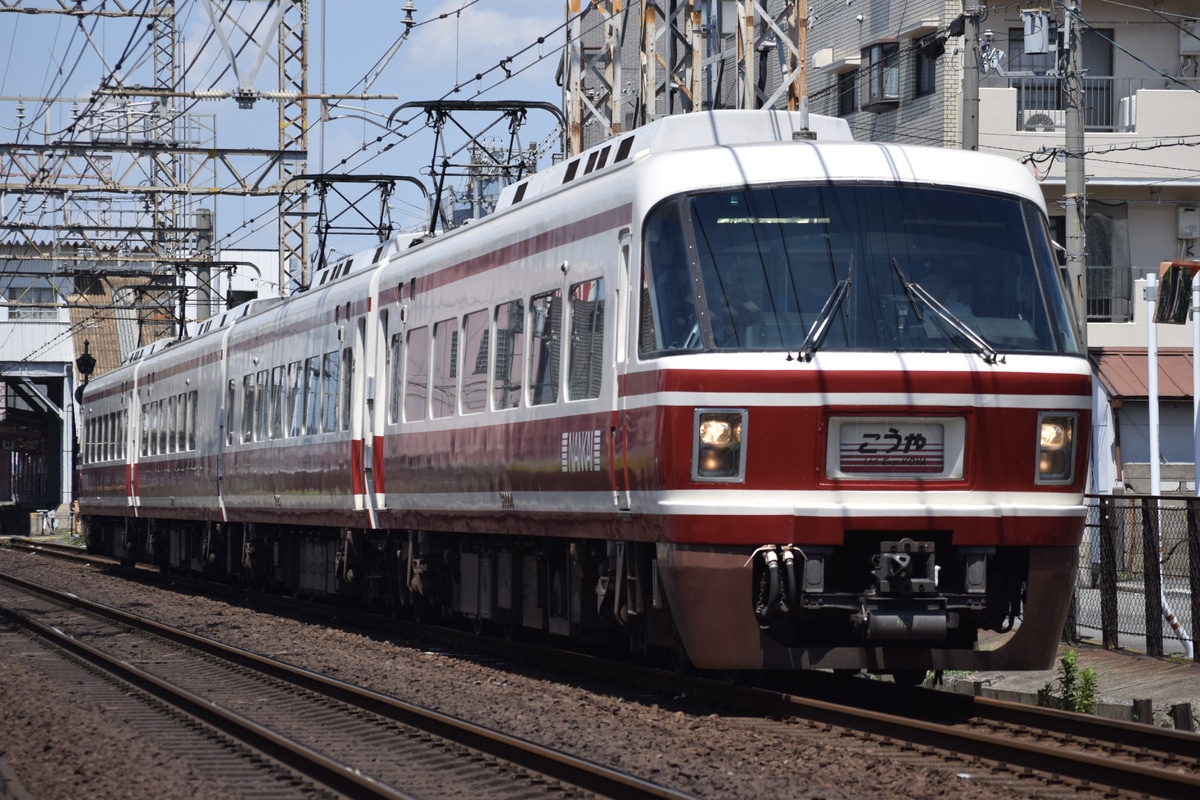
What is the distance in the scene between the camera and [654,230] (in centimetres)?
1042

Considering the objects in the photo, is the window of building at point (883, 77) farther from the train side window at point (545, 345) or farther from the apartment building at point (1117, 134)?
the train side window at point (545, 345)

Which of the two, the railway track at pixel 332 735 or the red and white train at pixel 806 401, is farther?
the red and white train at pixel 806 401

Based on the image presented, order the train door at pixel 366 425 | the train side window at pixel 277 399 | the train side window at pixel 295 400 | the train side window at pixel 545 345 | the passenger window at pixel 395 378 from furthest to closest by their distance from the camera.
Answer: the train side window at pixel 277 399 → the train side window at pixel 295 400 → the train door at pixel 366 425 → the passenger window at pixel 395 378 → the train side window at pixel 545 345

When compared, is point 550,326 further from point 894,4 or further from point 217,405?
point 894,4

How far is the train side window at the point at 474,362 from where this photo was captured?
44.9 feet

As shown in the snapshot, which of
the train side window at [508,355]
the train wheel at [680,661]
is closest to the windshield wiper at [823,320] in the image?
the train wheel at [680,661]

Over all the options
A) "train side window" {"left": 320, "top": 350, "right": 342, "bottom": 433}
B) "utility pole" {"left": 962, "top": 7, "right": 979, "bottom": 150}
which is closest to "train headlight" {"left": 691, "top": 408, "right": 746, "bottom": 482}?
"utility pole" {"left": 962, "top": 7, "right": 979, "bottom": 150}

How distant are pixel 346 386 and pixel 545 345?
5954 millimetres

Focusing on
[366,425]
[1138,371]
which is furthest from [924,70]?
[366,425]

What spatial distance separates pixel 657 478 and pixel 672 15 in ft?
40.4

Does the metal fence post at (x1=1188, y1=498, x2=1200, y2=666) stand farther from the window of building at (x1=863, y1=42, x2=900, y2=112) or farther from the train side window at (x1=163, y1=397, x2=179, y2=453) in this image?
the window of building at (x1=863, y1=42, x2=900, y2=112)

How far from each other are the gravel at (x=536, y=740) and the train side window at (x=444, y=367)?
6.39ft

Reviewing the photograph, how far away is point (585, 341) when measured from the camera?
11500mm

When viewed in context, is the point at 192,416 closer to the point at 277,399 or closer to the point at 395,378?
the point at 277,399
